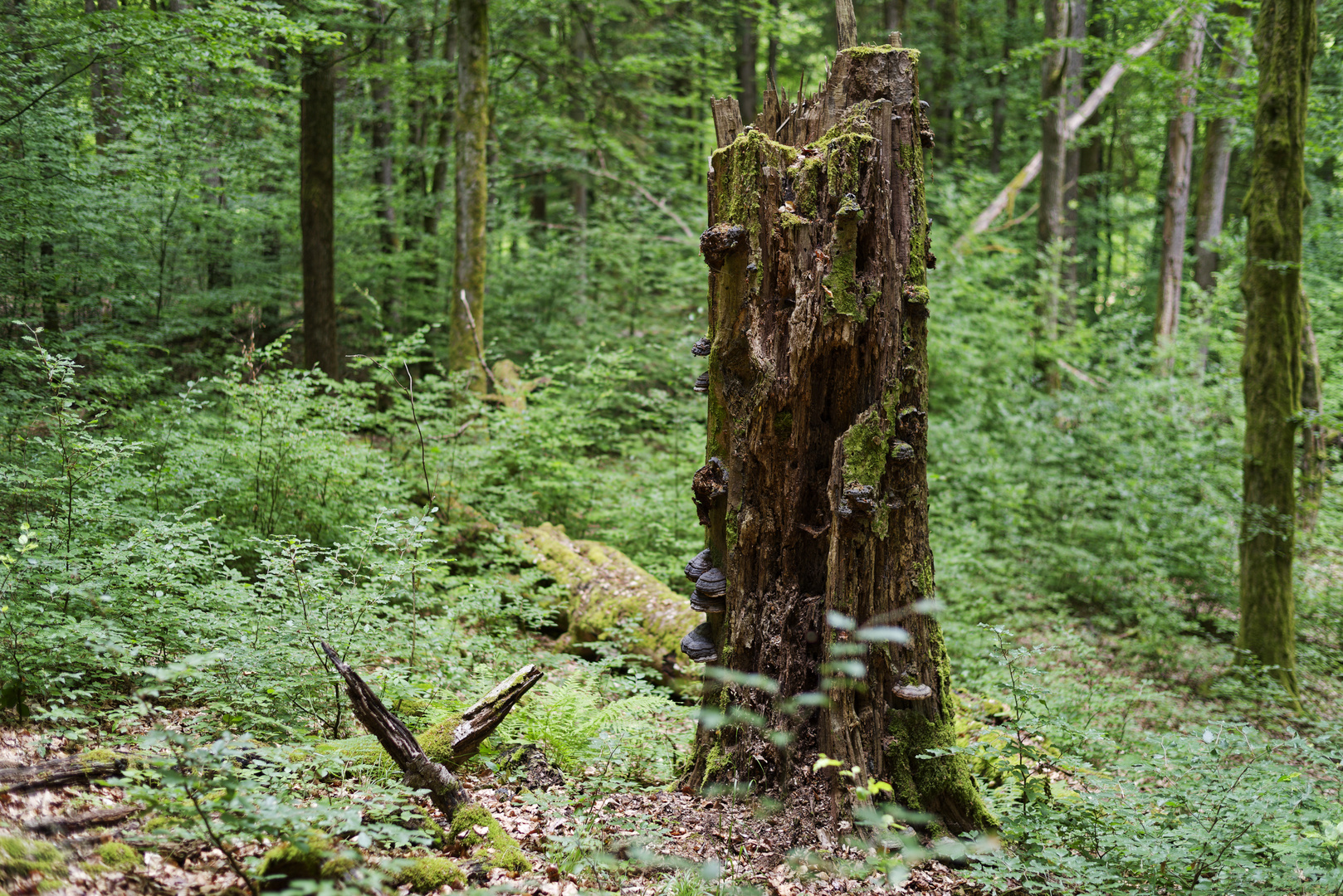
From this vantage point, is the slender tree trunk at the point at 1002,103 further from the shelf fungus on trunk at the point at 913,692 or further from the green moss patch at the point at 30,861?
the green moss patch at the point at 30,861

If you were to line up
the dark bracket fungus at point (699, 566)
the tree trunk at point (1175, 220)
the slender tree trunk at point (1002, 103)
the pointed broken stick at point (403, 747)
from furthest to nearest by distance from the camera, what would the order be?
the slender tree trunk at point (1002, 103) < the tree trunk at point (1175, 220) < the dark bracket fungus at point (699, 566) < the pointed broken stick at point (403, 747)

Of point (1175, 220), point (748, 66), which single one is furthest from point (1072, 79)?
point (748, 66)

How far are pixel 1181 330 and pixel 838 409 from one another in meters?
15.2

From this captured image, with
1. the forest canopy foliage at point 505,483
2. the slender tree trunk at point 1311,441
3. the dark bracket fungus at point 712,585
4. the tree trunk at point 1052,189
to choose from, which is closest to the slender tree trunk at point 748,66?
the forest canopy foliage at point 505,483

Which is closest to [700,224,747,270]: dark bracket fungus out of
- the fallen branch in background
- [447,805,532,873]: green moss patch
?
[447,805,532,873]: green moss patch

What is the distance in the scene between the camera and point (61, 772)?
275 cm

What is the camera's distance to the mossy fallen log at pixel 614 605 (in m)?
5.99

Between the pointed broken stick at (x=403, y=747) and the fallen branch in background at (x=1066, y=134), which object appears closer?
the pointed broken stick at (x=403, y=747)

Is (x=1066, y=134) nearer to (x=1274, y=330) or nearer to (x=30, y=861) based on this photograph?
(x=1274, y=330)

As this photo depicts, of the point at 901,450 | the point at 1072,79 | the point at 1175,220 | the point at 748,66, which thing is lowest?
the point at 901,450

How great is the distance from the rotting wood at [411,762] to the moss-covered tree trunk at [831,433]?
4.03 ft

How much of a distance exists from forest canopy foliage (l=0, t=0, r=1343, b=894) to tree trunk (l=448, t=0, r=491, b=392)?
672 millimetres

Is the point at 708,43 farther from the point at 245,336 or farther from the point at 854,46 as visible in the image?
the point at 854,46

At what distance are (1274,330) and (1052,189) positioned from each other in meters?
8.05
